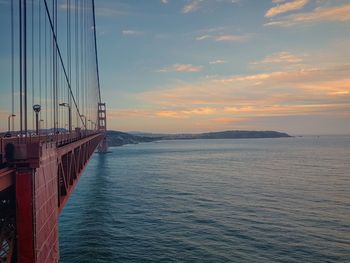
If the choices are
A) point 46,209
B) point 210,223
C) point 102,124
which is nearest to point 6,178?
point 46,209

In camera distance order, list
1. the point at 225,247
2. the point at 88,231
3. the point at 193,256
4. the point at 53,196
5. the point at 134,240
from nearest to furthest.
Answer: the point at 53,196, the point at 193,256, the point at 225,247, the point at 134,240, the point at 88,231

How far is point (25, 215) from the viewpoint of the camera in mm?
7406

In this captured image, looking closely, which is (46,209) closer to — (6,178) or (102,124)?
(6,178)

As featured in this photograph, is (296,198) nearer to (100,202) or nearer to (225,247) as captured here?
(225,247)

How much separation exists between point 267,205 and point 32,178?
27543mm

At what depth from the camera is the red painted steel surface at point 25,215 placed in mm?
7301

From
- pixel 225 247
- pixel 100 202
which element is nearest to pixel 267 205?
pixel 225 247

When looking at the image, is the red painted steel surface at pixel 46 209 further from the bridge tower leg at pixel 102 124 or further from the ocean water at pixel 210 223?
the bridge tower leg at pixel 102 124

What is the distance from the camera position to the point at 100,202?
3550 cm

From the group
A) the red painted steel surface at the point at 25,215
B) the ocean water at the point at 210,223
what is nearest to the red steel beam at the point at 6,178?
the red painted steel surface at the point at 25,215

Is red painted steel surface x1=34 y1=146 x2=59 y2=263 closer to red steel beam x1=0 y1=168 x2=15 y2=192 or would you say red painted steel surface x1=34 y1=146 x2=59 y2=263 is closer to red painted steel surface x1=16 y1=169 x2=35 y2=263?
red painted steel surface x1=16 y1=169 x2=35 y2=263

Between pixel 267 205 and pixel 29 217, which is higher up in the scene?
pixel 29 217

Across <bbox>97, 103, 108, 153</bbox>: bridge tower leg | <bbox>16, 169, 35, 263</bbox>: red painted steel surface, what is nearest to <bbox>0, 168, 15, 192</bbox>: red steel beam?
<bbox>16, 169, 35, 263</bbox>: red painted steel surface

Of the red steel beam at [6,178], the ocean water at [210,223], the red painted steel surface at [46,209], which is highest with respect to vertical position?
the red steel beam at [6,178]
